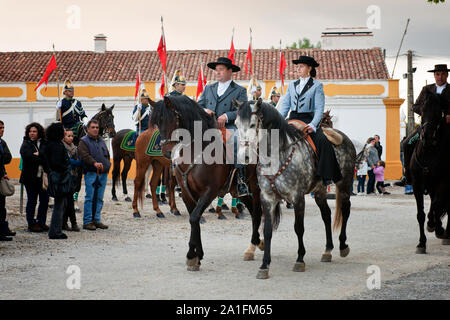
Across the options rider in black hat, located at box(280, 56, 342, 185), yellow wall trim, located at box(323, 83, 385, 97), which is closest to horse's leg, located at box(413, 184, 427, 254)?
rider in black hat, located at box(280, 56, 342, 185)

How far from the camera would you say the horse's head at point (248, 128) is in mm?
6520

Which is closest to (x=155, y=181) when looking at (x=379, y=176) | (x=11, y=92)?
(x=379, y=176)

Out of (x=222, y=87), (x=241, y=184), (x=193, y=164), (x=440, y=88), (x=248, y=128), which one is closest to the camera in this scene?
(x=248, y=128)

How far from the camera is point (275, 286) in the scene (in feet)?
20.5

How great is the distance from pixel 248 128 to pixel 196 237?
5.29ft

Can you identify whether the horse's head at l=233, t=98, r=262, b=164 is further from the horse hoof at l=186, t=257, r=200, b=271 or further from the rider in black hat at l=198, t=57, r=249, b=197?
the horse hoof at l=186, t=257, r=200, b=271

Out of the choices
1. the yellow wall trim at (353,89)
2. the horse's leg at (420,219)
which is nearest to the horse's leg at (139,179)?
the horse's leg at (420,219)

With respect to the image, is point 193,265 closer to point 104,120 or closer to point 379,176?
point 104,120

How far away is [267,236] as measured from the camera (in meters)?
6.91

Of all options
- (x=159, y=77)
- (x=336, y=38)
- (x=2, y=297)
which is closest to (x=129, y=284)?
(x=2, y=297)

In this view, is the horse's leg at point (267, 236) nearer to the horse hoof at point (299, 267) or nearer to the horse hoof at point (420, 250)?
the horse hoof at point (299, 267)

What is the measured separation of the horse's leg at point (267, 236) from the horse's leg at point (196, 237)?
2.49 ft

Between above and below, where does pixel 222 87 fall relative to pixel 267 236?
above
